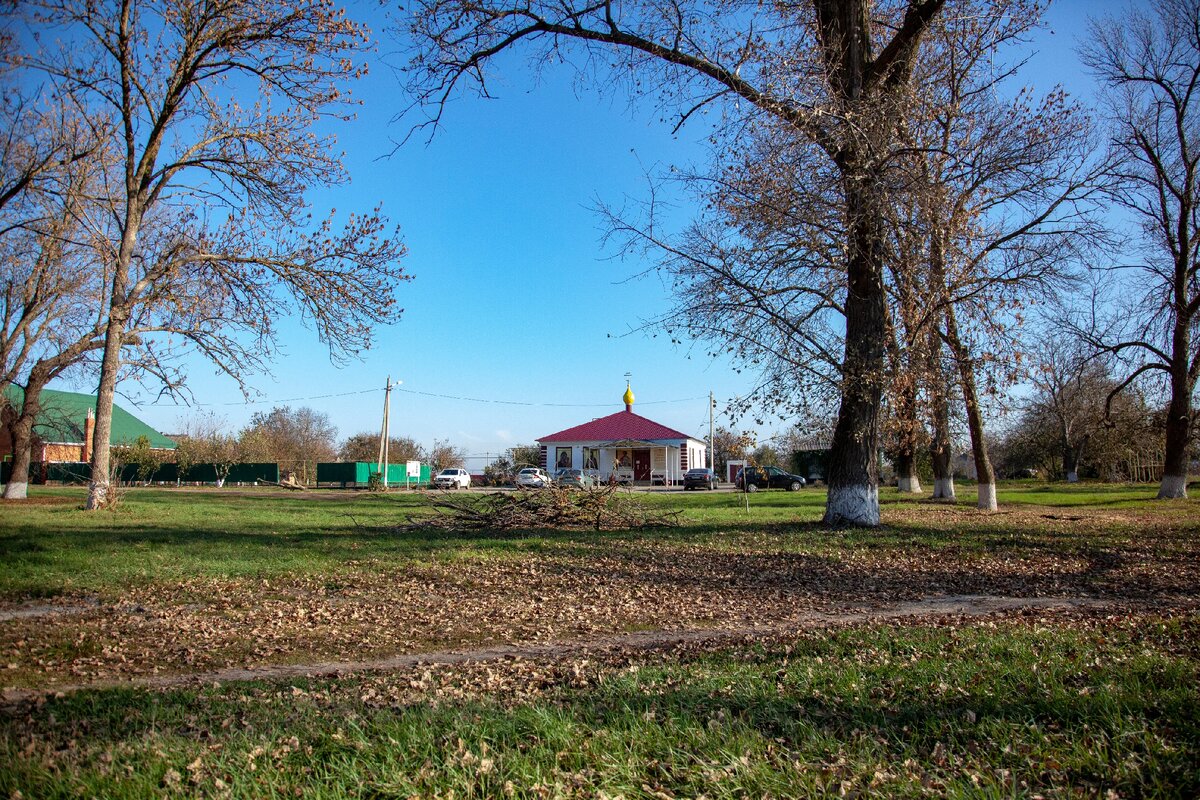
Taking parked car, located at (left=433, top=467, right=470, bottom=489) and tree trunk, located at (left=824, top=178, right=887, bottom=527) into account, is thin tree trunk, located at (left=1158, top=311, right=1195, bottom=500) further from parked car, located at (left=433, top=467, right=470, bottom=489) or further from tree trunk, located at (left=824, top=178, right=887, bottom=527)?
parked car, located at (left=433, top=467, right=470, bottom=489)

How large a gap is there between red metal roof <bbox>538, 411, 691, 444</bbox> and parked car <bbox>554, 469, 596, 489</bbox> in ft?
111

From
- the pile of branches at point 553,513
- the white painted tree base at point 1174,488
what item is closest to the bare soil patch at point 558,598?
the pile of branches at point 553,513

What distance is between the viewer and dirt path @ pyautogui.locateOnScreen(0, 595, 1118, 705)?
5273 millimetres

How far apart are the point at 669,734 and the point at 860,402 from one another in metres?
12.2

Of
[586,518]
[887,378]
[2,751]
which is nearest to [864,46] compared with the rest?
[887,378]

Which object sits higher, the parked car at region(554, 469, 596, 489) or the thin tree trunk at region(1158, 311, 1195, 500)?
the thin tree trunk at region(1158, 311, 1195, 500)

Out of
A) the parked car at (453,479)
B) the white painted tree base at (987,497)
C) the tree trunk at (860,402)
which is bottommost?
the parked car at (453,479)

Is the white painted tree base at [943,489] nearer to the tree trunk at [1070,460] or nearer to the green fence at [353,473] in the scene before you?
the tree trunk at [1070,460]

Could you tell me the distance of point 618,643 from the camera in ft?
21.3

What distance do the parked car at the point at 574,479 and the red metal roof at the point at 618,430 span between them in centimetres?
3387

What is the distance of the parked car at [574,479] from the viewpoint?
17094 millimetres

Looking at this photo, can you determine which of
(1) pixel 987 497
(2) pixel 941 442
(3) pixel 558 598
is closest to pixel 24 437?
(3) pixel 558 598

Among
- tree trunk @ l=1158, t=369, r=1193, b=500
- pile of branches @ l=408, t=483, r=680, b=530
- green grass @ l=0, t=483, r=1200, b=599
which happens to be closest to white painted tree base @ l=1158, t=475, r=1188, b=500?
tree trunk @ l=1158, t=369, r=1193, b=500

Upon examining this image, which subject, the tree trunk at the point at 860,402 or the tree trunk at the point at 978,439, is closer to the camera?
the tree trunk at the point at 860,402
